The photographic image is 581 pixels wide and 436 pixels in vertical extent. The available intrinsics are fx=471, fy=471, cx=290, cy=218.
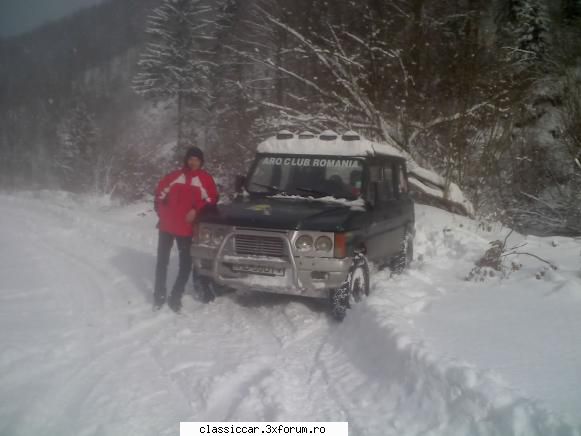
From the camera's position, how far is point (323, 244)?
16.3 feet

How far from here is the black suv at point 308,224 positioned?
4.96 metres

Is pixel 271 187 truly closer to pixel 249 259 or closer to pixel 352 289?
pixel 249 259

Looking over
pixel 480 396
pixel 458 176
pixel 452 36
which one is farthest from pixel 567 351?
pixel 452 36

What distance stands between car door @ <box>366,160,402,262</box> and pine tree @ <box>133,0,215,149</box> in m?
18.9

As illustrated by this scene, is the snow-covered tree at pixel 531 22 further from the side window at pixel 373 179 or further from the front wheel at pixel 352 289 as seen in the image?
the front wheel at pixel 352 289

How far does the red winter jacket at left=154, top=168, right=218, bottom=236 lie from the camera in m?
5.55

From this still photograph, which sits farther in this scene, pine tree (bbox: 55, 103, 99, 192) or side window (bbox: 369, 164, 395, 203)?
pine tree (bbox: 55, 103, 99, 192)

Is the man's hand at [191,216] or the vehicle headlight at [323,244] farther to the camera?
the man's hand at [191,216]

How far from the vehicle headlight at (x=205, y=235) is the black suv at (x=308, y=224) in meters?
0.01

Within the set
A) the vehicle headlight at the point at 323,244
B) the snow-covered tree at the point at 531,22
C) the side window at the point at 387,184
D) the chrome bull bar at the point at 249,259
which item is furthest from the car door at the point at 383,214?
the snow-covered tree at the point at 531,22

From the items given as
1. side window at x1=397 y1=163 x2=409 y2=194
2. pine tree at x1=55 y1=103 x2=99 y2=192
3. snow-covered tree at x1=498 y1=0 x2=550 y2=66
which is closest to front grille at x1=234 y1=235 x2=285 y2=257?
side window at x1=397 y1=163 x2=409 y2=194

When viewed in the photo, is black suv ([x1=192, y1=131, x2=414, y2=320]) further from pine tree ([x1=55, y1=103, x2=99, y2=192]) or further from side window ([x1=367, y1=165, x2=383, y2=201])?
pine tree ([x1=55, y1=103, x2=99, y2=192])

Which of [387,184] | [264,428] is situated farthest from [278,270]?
[387,184]

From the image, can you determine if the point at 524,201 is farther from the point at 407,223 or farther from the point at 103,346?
the point at 103,346
